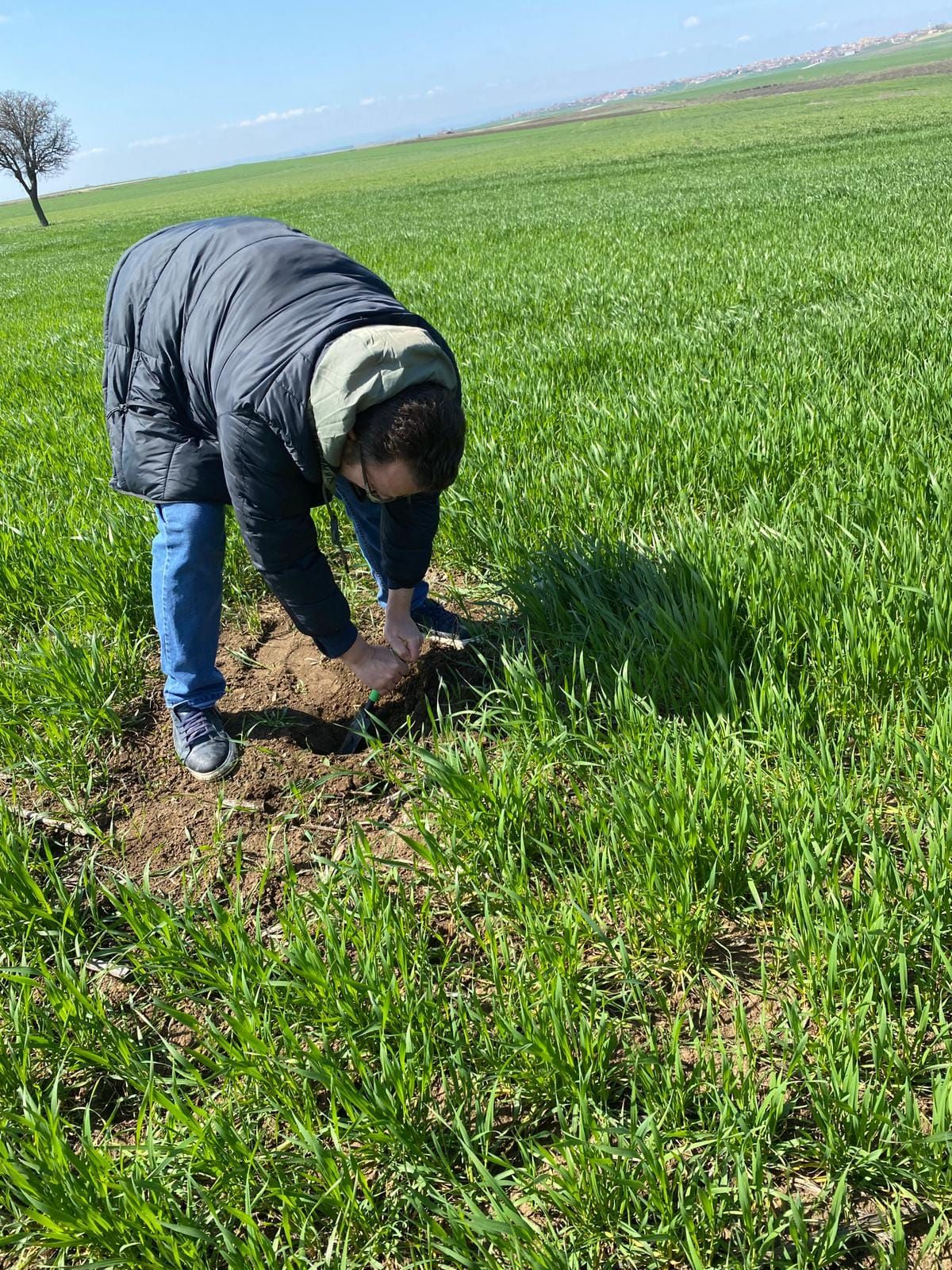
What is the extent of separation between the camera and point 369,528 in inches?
106

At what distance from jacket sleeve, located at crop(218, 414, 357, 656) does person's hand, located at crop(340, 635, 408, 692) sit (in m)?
0.04

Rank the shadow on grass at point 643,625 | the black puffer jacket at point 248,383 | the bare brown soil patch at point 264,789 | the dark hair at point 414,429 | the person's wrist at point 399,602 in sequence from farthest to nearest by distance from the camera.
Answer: the person's wrist at point 399,602
the shadow on grass at point 643,625
the bare brown soil patch at point 264,789
the black puffer jacket at point 248,383
the dark hair at point 414,429

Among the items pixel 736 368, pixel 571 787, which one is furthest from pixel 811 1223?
pixel 736 368

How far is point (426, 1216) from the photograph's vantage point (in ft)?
3.84

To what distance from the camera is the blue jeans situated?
2340mm

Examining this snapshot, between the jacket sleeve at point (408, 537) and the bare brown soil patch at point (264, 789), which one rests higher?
the jacket sleeve at point (408, 537)

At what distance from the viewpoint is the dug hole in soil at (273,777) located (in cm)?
204

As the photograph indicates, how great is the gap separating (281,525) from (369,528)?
2.46 feet

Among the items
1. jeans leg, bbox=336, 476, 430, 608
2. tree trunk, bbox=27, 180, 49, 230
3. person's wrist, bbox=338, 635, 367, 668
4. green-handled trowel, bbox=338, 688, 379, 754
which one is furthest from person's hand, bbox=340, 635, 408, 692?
tree trunk, bbox=27, 180, 49, 230

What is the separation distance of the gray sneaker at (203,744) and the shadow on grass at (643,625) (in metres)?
0.98

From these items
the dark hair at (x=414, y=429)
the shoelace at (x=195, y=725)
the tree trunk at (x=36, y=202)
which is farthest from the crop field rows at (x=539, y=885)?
the tree trunk at (x=36, y=202)

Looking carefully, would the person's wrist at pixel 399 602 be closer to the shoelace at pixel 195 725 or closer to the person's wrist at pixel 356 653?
the person's wrist at pixel 356 653

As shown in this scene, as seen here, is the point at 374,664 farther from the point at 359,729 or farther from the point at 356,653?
the point at 359,729

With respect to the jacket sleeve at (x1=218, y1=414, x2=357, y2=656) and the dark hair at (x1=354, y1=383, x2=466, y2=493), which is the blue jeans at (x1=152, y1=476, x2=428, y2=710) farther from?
the dark hair at (x1=354, y1=383, x2=466, y2=493)
